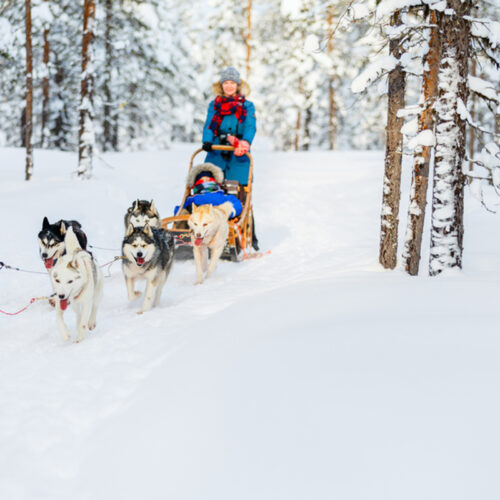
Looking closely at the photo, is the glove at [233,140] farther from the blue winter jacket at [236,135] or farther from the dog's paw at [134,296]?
the dog's paw at [134,296]

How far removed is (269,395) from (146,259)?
2517mm

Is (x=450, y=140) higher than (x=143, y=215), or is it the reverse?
(x=450, y=140)

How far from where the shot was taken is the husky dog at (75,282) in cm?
387

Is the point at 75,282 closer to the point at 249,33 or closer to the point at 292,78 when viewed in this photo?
the point at 249,33

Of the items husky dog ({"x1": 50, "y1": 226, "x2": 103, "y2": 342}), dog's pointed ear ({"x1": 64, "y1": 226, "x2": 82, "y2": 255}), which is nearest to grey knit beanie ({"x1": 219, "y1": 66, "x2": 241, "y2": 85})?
husky dog ({"x1": 50, "y1": 226, "x2": 103, "y2": 342})

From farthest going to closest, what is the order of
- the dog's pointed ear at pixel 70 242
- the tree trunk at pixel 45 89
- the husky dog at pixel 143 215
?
1. the tree trunk at pixel 45 89
2. the husky dog at pixel 143 215
3. the dog's pointed ear at pixel 70 242

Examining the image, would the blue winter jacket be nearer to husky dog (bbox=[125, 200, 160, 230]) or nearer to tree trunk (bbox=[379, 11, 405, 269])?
husky dog (bbox=[125, 200, 160, 230])

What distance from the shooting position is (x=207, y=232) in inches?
234

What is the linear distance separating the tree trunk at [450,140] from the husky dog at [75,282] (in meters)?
3.14

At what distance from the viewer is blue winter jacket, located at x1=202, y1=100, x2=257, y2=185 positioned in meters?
7.38

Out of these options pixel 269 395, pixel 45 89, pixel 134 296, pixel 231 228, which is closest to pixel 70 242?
pixel 134 296

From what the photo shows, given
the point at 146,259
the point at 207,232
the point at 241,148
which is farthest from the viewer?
the point at 241,148

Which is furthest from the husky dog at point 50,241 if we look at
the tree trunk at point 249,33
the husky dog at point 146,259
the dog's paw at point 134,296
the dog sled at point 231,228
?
the tree trunk at point 249,33

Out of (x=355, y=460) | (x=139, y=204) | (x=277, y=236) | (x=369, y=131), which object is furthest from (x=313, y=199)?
(x=369, y=131)
